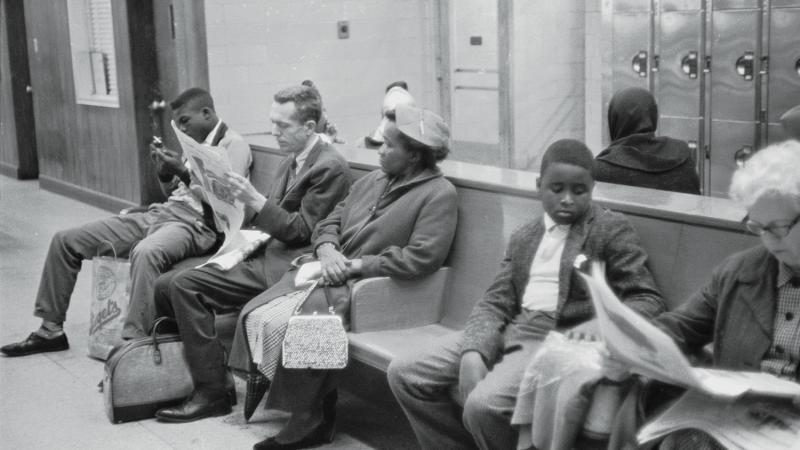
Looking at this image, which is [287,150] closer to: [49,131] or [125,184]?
[125,184]

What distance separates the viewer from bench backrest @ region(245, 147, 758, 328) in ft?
10.7

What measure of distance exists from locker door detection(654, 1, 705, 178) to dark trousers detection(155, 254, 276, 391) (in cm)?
417

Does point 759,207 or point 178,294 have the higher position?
point 759,207

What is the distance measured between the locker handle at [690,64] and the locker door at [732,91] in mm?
159

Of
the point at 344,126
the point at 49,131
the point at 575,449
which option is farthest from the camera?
the point at 49,131

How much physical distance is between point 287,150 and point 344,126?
4.07m

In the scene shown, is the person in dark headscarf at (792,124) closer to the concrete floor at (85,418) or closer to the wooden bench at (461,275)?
the wooden bench at (461,275)

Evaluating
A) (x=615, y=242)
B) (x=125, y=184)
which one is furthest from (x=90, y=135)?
(x=615, y=242)

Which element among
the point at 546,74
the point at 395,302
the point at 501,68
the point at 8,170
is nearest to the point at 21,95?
the point at 8,170

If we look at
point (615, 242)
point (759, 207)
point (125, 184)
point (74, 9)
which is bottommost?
point (125, 184)

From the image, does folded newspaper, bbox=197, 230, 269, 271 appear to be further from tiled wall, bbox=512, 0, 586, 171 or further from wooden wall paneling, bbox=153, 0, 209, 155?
tiled wall, bbox=512, 0, 586, 171

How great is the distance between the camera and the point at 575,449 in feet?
9.43

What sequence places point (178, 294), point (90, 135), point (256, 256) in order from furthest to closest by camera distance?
point (90, 135), point (256, 256), point (178, 294)

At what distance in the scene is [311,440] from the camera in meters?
4.27
